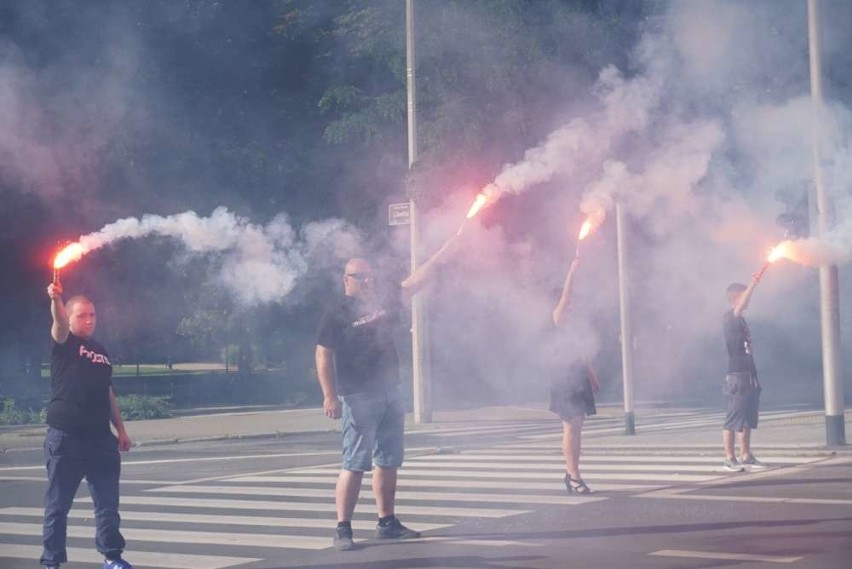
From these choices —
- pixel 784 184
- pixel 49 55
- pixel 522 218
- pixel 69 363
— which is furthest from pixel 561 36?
pixel 69 363

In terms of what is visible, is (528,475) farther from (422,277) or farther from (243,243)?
(422,277)

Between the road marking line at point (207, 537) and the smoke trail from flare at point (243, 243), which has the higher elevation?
the smoke trail from flare at point (243, 243)

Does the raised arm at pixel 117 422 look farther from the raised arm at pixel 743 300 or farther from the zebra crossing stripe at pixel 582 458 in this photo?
the raised arm at pixel 743 300

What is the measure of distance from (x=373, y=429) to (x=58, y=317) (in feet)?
8.41

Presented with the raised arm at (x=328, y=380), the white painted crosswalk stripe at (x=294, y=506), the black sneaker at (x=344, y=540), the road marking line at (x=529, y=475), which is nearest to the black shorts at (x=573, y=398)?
the white painted crosswalk stripe at (x=294, y=506)

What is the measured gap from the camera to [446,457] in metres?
17.5

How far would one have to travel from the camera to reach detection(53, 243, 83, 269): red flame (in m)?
9.89

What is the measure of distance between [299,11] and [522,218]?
783 centimetres

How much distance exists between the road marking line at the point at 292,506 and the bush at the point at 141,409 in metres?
15.2

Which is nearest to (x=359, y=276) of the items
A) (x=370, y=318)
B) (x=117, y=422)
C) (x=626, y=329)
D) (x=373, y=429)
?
(x=370, y=318)

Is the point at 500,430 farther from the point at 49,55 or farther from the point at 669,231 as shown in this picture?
the point at 49,55

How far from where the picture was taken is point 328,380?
980 cm

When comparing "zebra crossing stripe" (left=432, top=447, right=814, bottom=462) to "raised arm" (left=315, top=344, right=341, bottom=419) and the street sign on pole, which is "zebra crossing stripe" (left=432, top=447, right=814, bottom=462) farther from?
"raised arm" (left=315, top=344, right=341, bottom=419)

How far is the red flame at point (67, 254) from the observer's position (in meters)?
9.89
